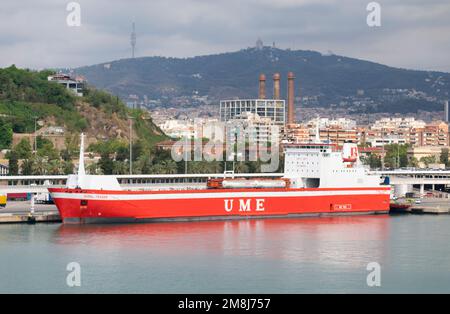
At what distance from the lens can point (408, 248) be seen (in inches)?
1245

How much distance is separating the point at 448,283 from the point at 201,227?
41.9 feet

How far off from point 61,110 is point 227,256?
50.1 m

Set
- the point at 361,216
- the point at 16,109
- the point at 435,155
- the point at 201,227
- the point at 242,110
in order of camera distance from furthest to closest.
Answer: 1. the point at 242,110
2. the point at 435,155
3. the point at 16,109
4. the point at 361,216
5. the point at 201,227

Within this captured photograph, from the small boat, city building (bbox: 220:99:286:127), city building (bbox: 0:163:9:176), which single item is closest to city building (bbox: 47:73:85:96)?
city building (bbox: 0:163:9:176)

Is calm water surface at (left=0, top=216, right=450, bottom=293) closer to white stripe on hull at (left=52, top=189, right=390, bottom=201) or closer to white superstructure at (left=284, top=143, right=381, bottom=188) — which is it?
white stripe on hull at (left=52, top=189, right=390, bottom=201)

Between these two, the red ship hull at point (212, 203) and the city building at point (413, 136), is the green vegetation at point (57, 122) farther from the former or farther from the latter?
the city building at point (413, 136)

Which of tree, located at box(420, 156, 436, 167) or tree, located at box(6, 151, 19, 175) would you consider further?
tree, located at box(420, 156, 436, 167)

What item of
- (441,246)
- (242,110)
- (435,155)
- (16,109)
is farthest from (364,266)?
(242,110)

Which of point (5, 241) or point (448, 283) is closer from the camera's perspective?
point (448, 283)

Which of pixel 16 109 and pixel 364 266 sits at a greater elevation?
pixel 16 109

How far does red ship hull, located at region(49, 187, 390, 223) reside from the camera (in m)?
37.2

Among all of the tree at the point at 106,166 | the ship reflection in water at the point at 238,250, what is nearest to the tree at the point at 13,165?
the tree at the point at 106,166

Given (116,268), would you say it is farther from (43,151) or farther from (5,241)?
(43,151)

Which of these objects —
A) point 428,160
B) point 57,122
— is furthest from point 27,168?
point 428,160
